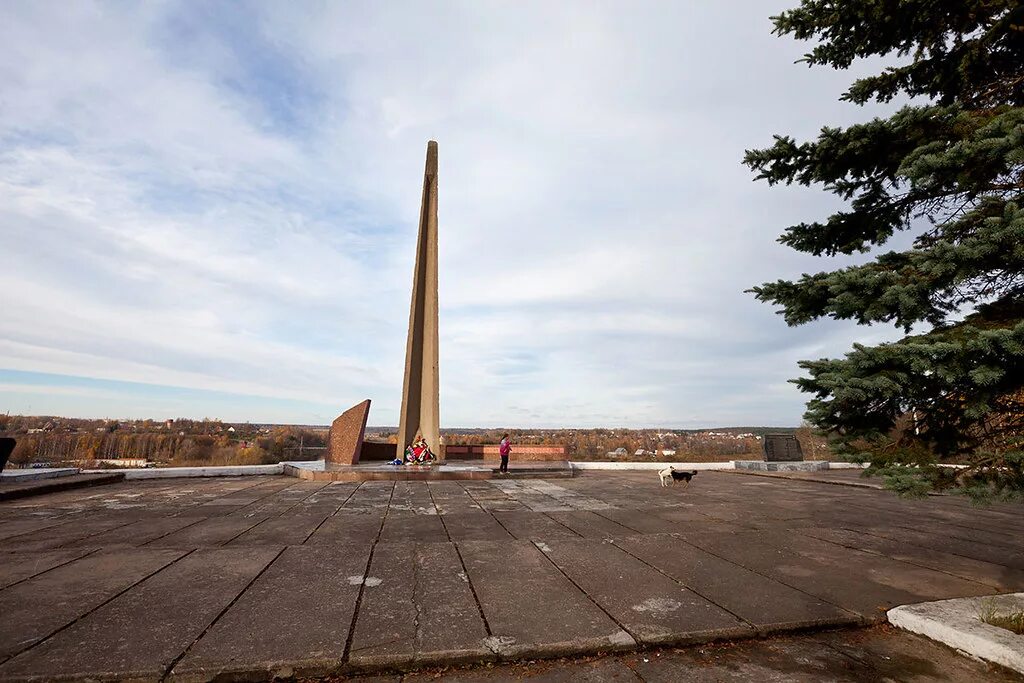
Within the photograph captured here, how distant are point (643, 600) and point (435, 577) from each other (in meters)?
2.11

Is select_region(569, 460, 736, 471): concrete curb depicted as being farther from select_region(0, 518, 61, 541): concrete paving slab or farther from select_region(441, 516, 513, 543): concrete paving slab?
select_region(0, 518, 61, 541): concrete paving slab

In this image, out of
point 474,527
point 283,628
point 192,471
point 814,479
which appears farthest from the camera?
point 192,471

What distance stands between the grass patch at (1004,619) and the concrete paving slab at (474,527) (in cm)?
486

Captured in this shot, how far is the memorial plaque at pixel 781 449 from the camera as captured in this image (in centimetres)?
1939

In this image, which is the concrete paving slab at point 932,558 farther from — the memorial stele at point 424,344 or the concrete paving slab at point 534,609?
the memorial stele at point 424,344

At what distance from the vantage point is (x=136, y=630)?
360cm

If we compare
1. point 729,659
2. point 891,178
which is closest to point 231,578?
point 729,659

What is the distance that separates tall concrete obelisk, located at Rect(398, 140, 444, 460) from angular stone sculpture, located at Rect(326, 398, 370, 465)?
3.29 metres

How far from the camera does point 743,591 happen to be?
4648mm

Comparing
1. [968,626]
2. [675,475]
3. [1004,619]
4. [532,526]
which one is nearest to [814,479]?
[675,475]

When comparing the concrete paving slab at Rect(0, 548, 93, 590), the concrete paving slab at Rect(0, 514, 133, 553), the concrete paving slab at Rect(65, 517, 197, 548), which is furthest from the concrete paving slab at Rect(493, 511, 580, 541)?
A: the concrete paving slab at Rect(0, 514, 133, 553)

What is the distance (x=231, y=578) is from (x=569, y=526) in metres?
4.78

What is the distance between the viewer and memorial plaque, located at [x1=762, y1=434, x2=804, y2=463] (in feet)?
63.6

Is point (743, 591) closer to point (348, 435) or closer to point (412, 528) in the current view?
point (412, 528)
